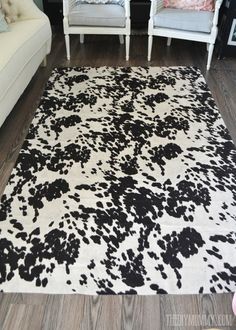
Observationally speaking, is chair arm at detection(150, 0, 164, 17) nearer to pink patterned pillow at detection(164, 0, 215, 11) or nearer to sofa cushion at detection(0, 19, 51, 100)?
pink patterned pillow at detection(164, 0, 215, 11)

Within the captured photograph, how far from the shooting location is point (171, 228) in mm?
1455

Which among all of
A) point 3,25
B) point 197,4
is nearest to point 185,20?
point 197,4

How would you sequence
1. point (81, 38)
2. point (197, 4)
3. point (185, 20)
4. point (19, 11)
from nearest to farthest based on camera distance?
point (19, 11)
point (185, 20)
point (197, 4)
point (81, 38)

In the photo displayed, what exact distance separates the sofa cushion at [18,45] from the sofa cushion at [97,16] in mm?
330

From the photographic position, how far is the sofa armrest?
8.16 ft

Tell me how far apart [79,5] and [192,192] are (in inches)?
89.5

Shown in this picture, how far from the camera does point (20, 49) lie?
6.82 ft

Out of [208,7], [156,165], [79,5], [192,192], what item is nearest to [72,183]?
[156,165]

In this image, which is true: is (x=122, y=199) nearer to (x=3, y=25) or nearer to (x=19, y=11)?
(x=3, y=25)

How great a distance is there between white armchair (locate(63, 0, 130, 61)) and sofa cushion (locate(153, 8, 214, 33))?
12.1 inches

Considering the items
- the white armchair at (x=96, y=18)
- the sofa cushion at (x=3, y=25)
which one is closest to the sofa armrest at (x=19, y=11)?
the sofa cushion at (x=3, y=25)

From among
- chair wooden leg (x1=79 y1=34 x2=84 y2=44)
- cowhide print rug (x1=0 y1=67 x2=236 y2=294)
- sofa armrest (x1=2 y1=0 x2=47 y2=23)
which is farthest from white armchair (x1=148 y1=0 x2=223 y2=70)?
sofa armrest (x1=2 y1=0 x2=47 y2=23)

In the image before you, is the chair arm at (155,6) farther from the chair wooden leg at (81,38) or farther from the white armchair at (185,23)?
the chair wooden leg at (81,38)

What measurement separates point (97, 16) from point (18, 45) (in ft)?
3.41
